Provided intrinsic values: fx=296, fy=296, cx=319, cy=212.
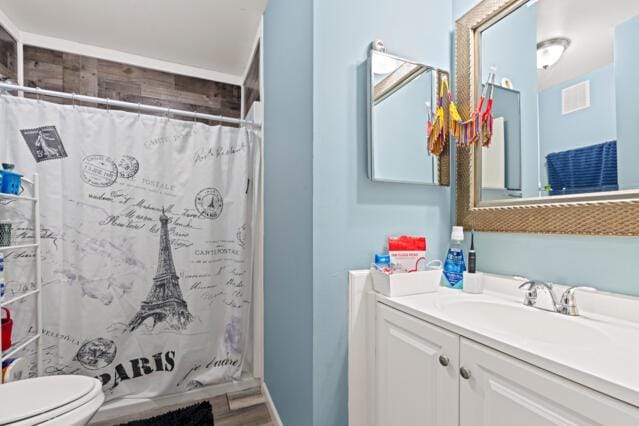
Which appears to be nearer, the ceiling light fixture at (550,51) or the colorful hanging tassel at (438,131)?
the ceiling light fixture at (550,51)

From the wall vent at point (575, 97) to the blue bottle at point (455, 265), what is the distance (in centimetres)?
52

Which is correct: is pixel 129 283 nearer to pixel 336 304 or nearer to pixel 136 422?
pixel 136 422

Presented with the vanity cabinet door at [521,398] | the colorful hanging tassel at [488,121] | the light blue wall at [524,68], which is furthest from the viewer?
the colorful hanging tassel at [488,121]

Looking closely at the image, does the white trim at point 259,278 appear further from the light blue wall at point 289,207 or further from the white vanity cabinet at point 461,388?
the white vanity cabinet at point 461,388

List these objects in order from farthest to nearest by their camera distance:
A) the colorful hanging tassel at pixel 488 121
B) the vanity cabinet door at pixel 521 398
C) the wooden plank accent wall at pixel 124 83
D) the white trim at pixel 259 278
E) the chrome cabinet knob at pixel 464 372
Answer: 1. the wooden plank accent wall at pixel 124 83
2. the white trim at pixel 259 278
3. the colorful hanging tassel at pixel 488 121
4. the chrome cabinet knob at pixel 464 372
5. the vanity cabinet door at pixel 521 398

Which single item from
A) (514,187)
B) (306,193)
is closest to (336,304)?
(306,193)

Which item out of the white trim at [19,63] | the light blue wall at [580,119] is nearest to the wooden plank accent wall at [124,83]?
the white trim at [19,63]

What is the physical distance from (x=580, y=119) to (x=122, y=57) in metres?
2.82

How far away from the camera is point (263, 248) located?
1879mm

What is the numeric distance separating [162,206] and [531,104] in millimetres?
1893

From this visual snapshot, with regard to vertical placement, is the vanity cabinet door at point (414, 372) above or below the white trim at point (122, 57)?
below

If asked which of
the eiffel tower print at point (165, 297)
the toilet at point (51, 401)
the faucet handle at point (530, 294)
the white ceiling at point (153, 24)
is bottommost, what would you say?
the toilet at point (51, 401)

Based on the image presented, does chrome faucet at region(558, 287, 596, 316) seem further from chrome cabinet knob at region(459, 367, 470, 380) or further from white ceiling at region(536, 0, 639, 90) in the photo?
white ceiling at region(536, 0, 639, 90)

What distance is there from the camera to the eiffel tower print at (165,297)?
1768mm
